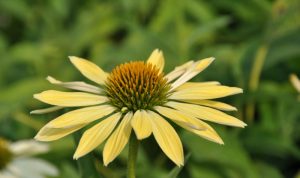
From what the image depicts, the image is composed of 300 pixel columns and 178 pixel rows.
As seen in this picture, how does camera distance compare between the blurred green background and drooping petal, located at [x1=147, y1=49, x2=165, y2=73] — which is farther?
the blurred green background

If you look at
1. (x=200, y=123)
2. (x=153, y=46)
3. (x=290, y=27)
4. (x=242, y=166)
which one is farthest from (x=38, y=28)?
(x=200, y=123)

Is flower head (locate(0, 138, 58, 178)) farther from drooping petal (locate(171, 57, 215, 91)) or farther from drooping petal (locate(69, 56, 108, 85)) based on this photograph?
drooping petal (locate(171, 57, 215, 91))

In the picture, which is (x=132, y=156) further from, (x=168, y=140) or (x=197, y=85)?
(x=197, y=85)

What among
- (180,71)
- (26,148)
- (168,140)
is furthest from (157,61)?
(26,148)

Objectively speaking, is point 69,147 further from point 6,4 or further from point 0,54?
point 6,4

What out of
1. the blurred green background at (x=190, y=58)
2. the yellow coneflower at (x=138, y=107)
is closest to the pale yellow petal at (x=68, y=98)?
the yellow coneflower at (x=138, y=107)

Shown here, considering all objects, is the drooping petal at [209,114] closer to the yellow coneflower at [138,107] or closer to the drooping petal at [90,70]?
the yellow coneflower at [138,107]

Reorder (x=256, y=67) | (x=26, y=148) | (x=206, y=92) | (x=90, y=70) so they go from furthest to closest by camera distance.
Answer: (x=256, y=67)
(x=26, y=148)
(x=90, y=70)
(x=206, y=92)

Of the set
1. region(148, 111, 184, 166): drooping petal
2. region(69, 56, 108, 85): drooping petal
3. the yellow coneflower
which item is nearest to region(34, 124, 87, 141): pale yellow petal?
the yellow coneflower
